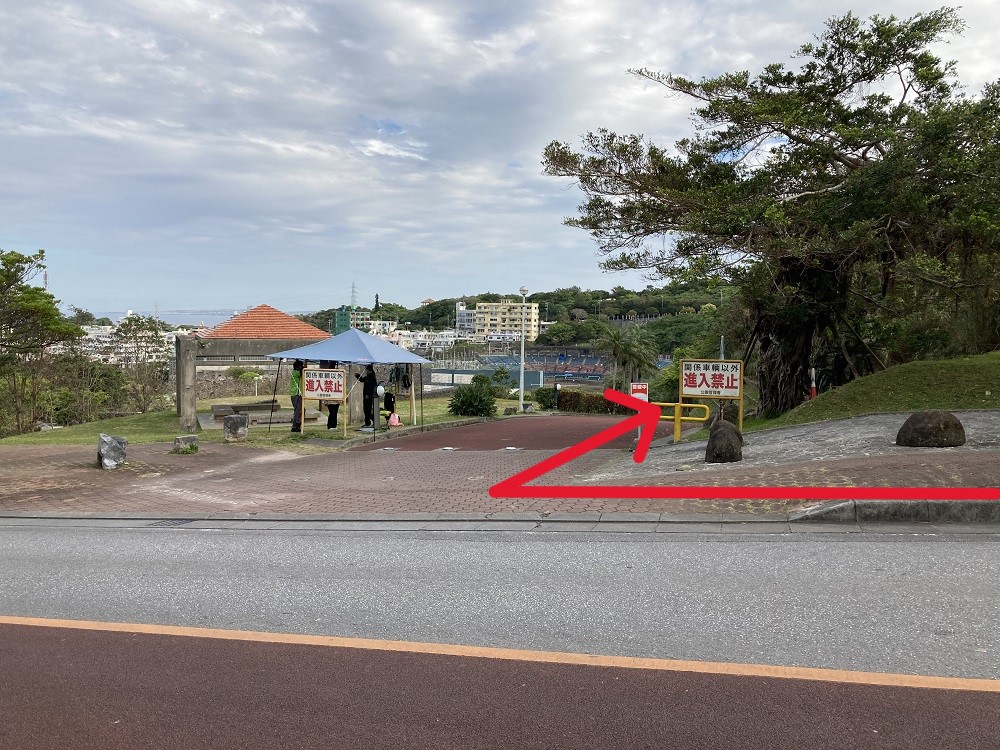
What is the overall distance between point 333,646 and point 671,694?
188cm

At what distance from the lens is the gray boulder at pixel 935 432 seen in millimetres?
9969

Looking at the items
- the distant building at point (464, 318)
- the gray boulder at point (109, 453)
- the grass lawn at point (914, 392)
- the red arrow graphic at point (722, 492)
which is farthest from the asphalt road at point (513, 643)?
the distant building at point (464, 318)

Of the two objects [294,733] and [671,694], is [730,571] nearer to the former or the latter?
[671,694]

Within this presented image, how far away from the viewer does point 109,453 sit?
39.4ft

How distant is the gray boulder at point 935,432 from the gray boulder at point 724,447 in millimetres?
2152

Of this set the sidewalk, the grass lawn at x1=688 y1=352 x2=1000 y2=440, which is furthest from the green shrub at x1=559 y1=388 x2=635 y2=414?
the sidewalk

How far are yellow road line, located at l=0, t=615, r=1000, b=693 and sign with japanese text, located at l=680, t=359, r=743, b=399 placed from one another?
906 cm

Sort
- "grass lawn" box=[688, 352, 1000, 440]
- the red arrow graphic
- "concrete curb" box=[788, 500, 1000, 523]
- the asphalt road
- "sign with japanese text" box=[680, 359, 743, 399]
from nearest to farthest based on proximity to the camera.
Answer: the asphalt road < "concrete curb" box=[788, 500, 1000, 523] < the red arrow graphic < "sign with japanese text" box=[680, 359, 743, 399] < "grass lawn" box=[688, 352, 1000, 440]

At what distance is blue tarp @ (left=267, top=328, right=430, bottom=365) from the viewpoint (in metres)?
18.1

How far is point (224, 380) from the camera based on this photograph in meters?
37.6

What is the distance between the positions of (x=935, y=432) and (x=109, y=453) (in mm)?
11815

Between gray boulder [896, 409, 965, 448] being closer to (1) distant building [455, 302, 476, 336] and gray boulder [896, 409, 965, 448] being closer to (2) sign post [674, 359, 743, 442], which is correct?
(2) sign post [674, 359, 743, 442]

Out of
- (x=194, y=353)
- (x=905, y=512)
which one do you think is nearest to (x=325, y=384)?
(x=194, y=353)

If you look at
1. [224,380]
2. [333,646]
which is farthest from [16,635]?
[224,380]
